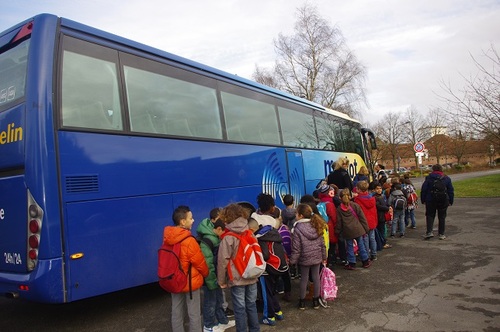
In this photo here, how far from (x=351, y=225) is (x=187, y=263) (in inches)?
152

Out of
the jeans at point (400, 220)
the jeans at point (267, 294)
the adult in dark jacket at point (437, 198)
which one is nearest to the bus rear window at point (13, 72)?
the jeans at point (267, 294)

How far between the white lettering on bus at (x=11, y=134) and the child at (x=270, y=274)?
2.95 m

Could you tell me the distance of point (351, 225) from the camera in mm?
6828

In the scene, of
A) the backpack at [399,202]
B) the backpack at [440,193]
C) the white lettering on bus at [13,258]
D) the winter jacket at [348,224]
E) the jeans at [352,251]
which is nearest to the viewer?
the white lettering on bus at [13,258]

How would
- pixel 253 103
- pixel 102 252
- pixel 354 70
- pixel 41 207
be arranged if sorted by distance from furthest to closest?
pixel 354 70 → pixel 253 103 → pixel 102 252 → pixel 41 207

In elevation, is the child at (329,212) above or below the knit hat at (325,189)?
below

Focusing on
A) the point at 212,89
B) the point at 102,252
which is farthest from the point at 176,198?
the point at 212,89

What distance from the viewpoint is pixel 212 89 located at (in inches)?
269

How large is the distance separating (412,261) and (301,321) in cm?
371

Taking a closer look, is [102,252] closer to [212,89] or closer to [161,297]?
[161,297]

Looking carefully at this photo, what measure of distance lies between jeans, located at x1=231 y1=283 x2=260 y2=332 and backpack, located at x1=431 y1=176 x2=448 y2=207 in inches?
265

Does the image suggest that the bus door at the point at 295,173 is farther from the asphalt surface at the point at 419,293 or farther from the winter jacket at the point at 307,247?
the winter jacket at the point at 307,247

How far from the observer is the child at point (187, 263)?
384cm

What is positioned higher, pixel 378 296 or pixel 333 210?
pixel 333 210
